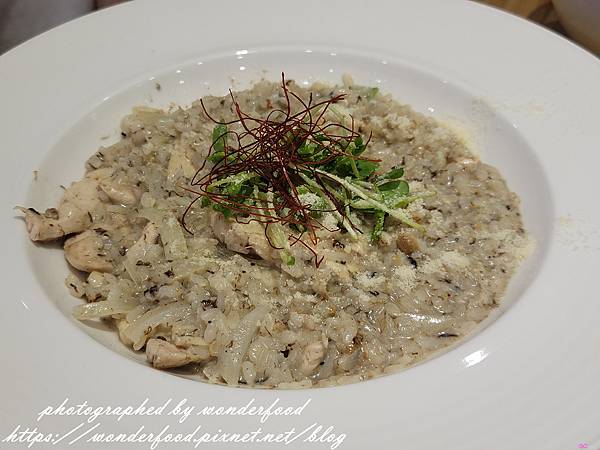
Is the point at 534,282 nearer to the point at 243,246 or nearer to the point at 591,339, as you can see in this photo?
the point at 591,339

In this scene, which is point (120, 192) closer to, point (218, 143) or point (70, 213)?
point (70, 213)

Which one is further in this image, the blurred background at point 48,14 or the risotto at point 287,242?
the blurred background at point 48,14

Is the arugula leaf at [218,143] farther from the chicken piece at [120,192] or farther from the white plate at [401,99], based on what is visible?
the white plate at [401,99]

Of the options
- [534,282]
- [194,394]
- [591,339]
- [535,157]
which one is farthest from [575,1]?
[194,394]

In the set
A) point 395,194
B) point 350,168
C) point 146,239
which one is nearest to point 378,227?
point 395,194

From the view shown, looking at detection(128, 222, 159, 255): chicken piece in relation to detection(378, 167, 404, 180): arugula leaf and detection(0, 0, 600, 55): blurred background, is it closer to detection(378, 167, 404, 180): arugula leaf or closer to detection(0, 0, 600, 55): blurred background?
detection(378, 167, 404, 180): arugula leaf

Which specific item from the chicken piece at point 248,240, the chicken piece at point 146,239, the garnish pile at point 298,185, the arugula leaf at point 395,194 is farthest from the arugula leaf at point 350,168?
the chicken piece at point 146,239

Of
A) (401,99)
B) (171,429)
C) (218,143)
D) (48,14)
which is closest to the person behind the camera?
(171,429)
